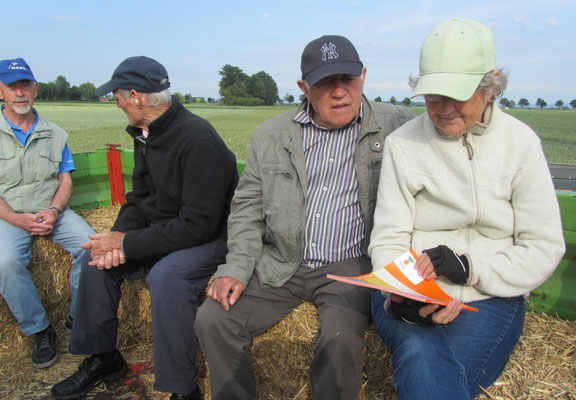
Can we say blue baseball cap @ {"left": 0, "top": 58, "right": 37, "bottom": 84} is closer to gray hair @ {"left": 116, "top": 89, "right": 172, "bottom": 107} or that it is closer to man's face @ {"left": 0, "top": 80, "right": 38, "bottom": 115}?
man's face @ {"left": 0, "top": 80, "right": 38, "bottom": 115}

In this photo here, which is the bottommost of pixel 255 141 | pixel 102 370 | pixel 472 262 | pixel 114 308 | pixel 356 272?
pixel 102 370

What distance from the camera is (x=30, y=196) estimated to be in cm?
348

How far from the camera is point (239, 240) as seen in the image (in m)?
2.55

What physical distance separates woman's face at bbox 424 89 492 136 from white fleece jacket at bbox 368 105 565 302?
6 centimetres

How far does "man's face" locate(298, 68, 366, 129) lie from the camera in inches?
96.0

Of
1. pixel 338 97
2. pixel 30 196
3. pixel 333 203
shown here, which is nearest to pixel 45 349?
pixel 30 196

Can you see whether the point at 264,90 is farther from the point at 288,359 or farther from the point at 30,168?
the point at 288,359

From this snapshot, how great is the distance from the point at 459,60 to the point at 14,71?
10.9 ft

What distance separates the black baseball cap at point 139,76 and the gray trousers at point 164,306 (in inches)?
41.7

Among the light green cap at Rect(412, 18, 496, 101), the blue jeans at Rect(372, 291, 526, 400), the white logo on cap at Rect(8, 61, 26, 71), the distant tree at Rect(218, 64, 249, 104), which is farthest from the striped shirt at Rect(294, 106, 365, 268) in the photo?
the distant tree at Rect(218, 64, 249, 104)

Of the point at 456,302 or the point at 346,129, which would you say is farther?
the point at 346,129

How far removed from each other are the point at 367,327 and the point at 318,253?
477 millimetres

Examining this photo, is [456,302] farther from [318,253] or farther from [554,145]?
[554,145]

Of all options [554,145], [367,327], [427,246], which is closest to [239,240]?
[367,327]
